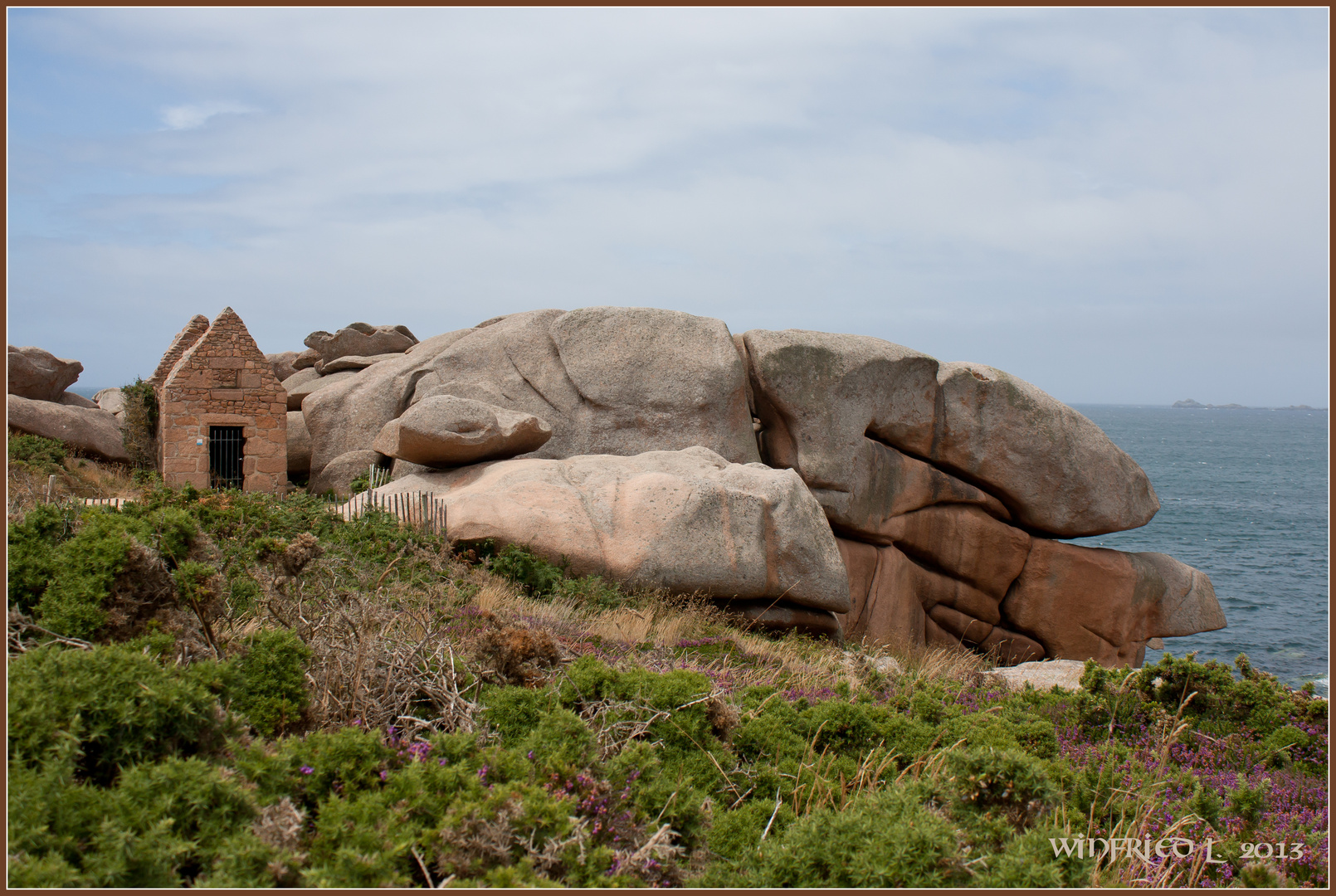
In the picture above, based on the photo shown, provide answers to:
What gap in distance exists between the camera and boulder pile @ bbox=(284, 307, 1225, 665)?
16984 millimetres

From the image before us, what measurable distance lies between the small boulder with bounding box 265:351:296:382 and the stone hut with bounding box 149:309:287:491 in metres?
6.64

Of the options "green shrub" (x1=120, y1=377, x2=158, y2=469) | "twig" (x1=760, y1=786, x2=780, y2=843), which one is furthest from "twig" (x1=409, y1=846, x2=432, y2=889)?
"green shrub" (x1=120, y1=377, x2=158, y2=469)

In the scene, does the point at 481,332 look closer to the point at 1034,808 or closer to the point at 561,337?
the point at 561,337

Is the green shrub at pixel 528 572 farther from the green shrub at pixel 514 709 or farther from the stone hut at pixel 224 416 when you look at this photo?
the stone hut at pixel 224 416

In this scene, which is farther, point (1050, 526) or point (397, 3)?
point (1050, 526)

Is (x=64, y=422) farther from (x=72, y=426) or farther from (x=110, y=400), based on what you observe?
(x=110, y=400)

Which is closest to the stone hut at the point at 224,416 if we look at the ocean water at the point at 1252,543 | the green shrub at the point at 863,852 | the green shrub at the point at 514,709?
the green shrub at the point at 514,709

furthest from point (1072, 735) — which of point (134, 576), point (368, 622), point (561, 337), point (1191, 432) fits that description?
point (1191, 432)

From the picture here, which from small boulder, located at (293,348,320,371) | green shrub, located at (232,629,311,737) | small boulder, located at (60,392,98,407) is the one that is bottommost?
green shrub, located at (232,629,311,737)

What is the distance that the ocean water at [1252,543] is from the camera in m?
26.5

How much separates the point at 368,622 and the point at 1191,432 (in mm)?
174505

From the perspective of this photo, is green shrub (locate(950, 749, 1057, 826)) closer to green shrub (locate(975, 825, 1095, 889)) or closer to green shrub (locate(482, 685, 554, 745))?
green shrub (locate(975, 825, 1095, 889))

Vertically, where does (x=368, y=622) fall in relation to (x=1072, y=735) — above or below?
above

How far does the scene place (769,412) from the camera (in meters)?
18.0
